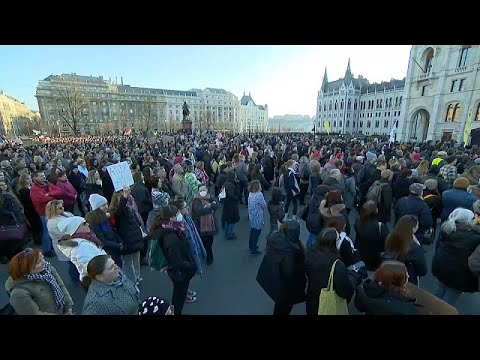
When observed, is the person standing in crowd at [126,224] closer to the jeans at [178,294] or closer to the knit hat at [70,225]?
the knit hat at [70,225]

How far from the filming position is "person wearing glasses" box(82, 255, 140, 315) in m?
2.07

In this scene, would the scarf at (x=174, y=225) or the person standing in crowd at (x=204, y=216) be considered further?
the person standing in crowd at (x=204, y=216)

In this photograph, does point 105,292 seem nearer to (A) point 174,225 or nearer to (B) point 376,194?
(A) point 174,225

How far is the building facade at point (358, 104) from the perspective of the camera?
2692 inches

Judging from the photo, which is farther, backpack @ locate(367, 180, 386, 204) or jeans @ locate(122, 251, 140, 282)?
backpack @ locate(367, 180, 386, 204)

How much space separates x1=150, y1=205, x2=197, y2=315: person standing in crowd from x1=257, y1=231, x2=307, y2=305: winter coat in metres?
1.06

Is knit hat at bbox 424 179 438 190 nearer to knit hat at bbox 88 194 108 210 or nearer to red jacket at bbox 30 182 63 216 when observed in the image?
knit hat at bbox 88 194 108 210

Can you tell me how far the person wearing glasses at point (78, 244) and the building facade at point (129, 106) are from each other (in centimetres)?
5410

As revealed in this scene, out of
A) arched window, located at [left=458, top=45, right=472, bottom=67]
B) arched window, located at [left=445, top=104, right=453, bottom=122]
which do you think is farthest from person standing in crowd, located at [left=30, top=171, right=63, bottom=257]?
arched window, located at [left=458, top=45, right=472, bottom=67]

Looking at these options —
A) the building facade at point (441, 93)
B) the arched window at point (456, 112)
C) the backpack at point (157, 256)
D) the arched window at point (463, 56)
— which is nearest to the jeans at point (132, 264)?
the backpack at point (157, 256)
